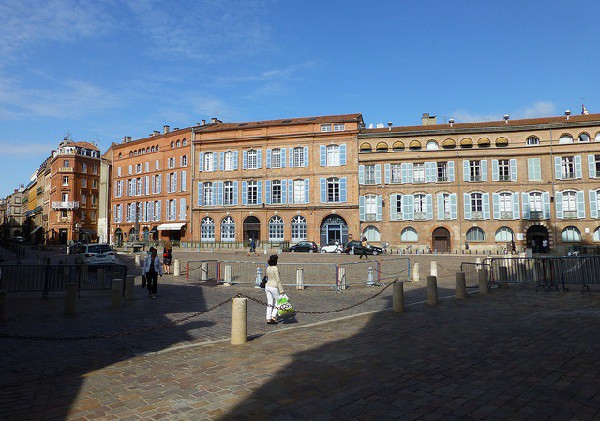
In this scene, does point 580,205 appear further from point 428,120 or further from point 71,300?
point 71,300

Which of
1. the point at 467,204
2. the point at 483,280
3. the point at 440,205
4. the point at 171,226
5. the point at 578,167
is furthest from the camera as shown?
the point at 171,226

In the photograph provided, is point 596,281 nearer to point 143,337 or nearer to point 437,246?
point 143,337

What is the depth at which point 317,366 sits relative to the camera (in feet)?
20.1

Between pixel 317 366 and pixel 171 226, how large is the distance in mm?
47410

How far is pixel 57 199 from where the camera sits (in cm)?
6394

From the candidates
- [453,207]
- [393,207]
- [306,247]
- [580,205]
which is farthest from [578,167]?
[306,247]

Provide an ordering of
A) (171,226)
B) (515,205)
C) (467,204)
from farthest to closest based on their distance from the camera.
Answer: (171,226) → (467,204) → (515,205)

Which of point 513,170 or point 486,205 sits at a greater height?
point 513,170

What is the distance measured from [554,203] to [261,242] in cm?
2854

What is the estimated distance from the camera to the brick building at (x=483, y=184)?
39.4 meters

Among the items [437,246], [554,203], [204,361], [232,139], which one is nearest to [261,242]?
[232,139]

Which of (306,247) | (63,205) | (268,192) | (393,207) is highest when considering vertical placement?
(63,205)

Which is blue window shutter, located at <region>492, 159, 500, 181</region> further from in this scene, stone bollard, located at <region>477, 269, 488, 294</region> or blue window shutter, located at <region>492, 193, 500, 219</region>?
stone bollard, located at <region>477, 269, 488, 294</region>

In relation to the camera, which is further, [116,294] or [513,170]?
[513,170]
